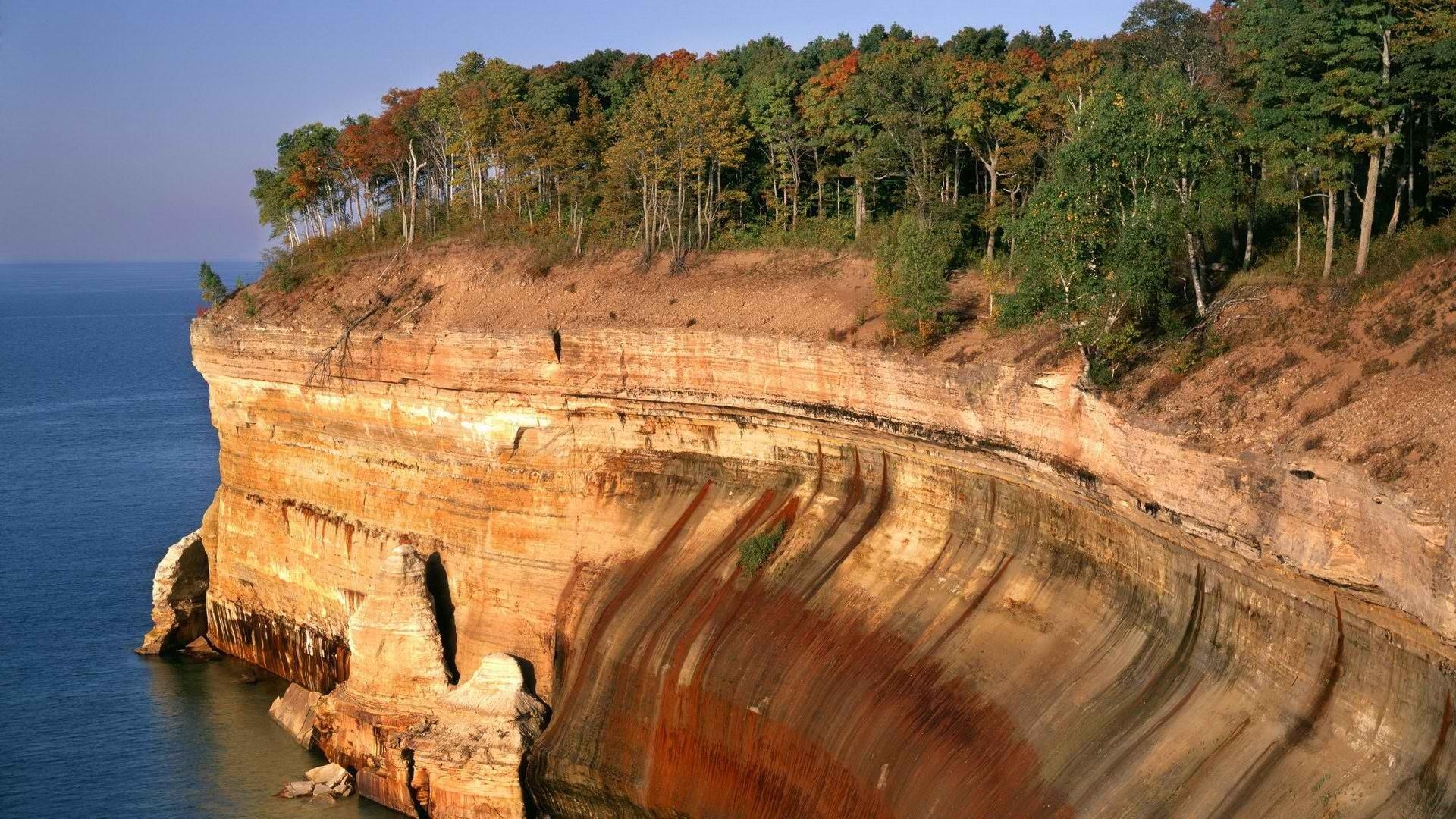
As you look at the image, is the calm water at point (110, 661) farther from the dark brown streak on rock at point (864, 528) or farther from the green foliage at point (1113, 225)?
the green foliage at point (1113, 225)

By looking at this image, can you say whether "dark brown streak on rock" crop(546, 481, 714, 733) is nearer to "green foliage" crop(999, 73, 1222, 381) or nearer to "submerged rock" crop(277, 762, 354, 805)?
"submerged rock" crop(277, 762, 354, 805)

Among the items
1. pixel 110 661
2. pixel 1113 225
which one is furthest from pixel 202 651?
pixel 1113 225

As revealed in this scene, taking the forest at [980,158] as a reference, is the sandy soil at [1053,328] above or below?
below

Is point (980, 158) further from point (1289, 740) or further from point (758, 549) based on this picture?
point (1289, 740)

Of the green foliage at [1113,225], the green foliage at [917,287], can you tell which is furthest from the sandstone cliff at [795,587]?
the green foliage at [1113,225]

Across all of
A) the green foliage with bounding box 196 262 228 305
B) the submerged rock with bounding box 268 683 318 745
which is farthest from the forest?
the submerged rock with bounding box 268 683 318 745
